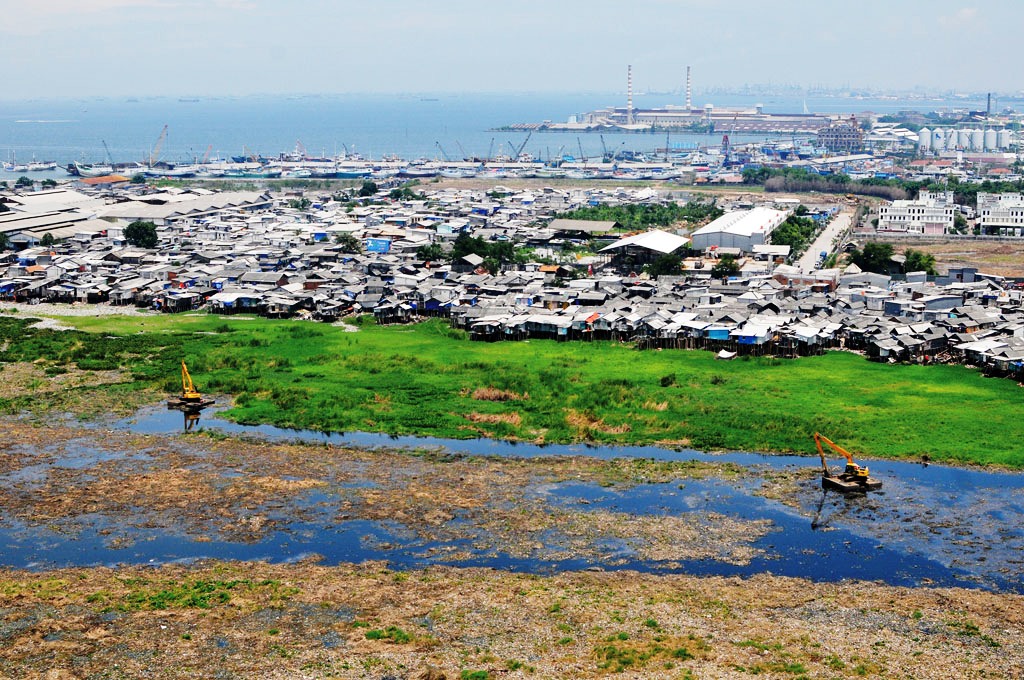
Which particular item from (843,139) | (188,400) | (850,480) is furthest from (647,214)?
(843,139)

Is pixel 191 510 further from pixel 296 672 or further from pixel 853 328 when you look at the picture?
pixel 853 328

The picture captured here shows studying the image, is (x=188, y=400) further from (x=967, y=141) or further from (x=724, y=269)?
(x=967, y=141)

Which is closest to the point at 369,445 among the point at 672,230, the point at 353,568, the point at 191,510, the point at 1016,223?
the point at 191,510

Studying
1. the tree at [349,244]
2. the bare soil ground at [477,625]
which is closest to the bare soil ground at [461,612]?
the bare soil ground at [477,625]

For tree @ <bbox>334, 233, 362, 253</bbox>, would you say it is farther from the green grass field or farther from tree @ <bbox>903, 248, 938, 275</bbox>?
tree @ <bbox>903, 248, 938, 275</bbox>

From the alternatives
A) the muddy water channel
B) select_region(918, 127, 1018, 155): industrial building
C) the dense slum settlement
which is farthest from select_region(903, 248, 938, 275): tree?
select_region(918, 127, 1018, 155): industrial building

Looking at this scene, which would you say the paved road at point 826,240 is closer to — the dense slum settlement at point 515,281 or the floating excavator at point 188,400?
the dense slum settlement at point 515,281

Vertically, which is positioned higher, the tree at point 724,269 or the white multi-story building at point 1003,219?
the white multi-story building at point 1003,219
